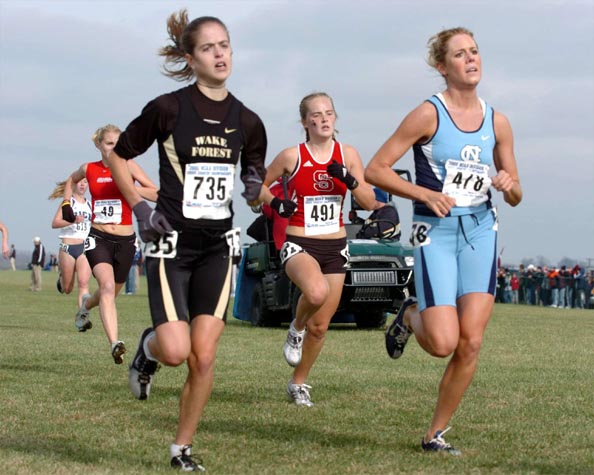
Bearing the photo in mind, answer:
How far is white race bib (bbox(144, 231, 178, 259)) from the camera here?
625 centimetres

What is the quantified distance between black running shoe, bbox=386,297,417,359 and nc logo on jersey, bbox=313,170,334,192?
1.66 metres

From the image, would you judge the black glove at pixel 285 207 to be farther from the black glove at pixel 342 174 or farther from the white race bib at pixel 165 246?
the white race bib at pixel 165 246

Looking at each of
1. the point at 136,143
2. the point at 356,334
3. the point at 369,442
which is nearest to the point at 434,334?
the point at 369,442

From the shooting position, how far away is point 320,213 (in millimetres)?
9266

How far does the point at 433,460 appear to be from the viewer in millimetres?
6645

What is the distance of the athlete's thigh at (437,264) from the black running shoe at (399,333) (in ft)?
2.92

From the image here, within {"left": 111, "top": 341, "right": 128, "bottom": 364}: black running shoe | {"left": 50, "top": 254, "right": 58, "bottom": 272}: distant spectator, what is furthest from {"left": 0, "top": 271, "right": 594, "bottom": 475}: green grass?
{"left": 50, "top": 254, "right": 58, "bottom": 272}: distant spectator

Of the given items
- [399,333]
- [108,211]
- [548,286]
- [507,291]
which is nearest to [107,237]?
[108,211]

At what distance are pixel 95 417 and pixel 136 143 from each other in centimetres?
285

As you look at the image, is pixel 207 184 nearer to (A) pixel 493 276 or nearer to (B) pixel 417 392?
(A) pixel 493 276

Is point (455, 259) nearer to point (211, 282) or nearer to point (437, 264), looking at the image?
point (437, 264)

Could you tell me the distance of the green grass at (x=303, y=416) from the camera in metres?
6.62

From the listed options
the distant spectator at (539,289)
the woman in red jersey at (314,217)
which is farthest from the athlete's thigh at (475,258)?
the distant spectator at (539,289)

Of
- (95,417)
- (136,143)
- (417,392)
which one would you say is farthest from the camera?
(417,392)
